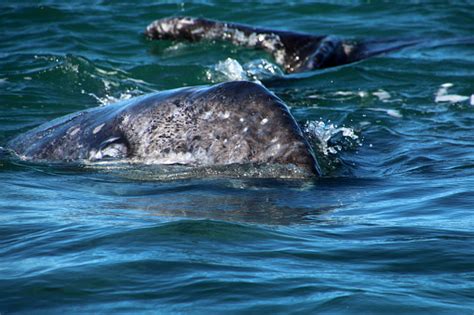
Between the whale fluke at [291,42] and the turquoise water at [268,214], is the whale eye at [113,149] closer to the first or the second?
the turquoise water at [268,214]

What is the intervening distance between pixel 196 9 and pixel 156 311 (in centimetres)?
1307

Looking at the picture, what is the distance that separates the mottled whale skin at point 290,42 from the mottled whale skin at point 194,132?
5080mm

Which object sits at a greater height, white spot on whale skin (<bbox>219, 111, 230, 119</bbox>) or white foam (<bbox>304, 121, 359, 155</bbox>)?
white spot on whale skin (<bbox>219, 111, 230, 119</bbox>)

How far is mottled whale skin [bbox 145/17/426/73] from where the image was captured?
12.8 metres

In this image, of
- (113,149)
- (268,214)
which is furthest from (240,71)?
(268,214)

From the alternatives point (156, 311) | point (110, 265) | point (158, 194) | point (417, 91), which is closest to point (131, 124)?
point (158, 194)

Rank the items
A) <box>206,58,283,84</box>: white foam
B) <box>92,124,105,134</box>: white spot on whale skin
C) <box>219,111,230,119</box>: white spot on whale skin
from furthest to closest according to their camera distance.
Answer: <box>206,58,283,84</box>: white foam
<box>92,124,105,134</box>: white spot on whale skin
<box>219,111,230,119</box>: white spot on whale skin

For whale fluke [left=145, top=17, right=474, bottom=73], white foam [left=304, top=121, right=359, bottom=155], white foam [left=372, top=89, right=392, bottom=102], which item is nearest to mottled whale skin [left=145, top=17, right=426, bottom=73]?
whale fluke [left=145, top=17, right=474, bottom=73]

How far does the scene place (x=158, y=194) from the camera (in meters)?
6.80

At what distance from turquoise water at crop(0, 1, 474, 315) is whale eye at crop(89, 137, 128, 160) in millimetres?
166

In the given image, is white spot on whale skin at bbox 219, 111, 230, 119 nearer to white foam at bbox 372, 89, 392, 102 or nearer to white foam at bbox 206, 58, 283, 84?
white foam at bbox 372, 89, 392, 102

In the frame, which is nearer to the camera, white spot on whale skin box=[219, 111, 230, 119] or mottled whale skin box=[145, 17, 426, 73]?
white spot on whale skin box=[219, 111, 230, 119]

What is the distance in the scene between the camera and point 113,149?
7.54 meters

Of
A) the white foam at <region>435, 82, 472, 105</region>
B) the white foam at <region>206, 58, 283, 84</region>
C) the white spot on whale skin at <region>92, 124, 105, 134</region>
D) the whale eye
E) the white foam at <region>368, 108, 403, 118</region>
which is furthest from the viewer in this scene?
the white foam at <region>206, 58, 283, 84</region>
